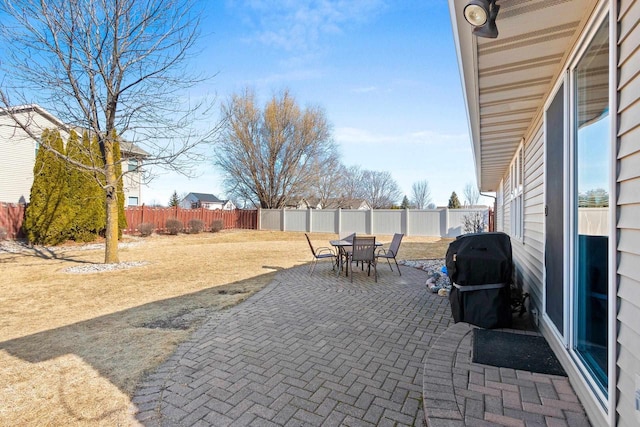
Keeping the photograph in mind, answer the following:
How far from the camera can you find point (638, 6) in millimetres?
1348

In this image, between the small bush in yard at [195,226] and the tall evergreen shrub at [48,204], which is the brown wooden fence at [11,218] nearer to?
the tall evergreen shrub at [48,204]

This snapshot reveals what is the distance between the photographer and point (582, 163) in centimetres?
219

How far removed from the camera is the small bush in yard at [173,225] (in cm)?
1694

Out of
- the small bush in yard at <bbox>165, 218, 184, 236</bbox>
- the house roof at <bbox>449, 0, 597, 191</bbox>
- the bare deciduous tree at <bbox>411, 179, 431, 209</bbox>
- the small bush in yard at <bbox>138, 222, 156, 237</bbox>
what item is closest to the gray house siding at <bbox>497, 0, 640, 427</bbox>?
the house roof at <bbox>449, 0, 597, 191</bbox>

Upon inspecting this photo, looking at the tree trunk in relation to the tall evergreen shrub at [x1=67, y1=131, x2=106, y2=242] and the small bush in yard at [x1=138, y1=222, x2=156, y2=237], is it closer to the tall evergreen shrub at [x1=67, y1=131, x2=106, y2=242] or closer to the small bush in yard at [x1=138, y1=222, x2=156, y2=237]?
the tall evergreen shrub at [x1=67, y1=131, x2=106, y2=242]

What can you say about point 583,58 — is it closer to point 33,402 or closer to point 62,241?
point 33,402

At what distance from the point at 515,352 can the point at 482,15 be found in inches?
101

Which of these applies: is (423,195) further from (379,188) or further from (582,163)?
(582,163)

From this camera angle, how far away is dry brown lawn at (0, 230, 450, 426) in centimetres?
228

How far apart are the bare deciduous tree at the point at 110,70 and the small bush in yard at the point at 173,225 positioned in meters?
8.86

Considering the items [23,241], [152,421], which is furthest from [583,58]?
[23,241]

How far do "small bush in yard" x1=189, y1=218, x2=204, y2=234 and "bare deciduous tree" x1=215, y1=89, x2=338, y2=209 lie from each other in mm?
5596

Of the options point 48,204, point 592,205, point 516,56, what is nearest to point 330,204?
point 48,204

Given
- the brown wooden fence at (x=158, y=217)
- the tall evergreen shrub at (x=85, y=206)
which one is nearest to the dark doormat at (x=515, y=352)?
the tall evergreen shrub at (x=85, y=206)
